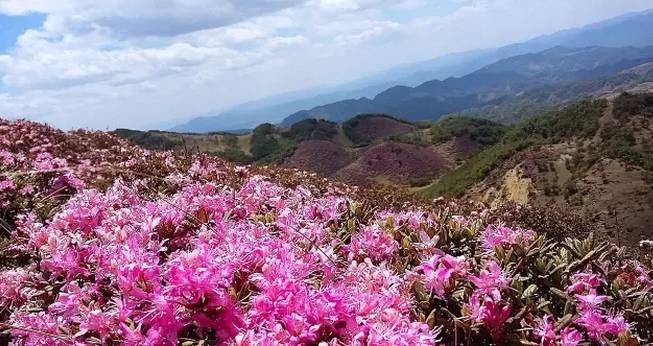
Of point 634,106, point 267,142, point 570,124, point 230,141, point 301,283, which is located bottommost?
point 267,142

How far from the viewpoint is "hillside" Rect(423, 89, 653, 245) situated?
31.0m

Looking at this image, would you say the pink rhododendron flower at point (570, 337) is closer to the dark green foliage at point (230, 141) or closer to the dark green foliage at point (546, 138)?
the dark green foliage at point (546, 138)

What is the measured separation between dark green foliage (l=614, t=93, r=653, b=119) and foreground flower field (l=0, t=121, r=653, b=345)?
4888cm

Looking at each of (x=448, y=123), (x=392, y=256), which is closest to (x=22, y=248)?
(x=392, y=256)

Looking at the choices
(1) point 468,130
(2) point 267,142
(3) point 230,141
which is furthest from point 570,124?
(2) point 267,142

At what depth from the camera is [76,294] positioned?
8.09 feet

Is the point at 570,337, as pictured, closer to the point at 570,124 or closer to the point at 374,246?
the point at 374,246

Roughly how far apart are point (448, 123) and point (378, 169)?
147 feet

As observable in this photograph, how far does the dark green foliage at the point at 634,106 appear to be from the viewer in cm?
4594

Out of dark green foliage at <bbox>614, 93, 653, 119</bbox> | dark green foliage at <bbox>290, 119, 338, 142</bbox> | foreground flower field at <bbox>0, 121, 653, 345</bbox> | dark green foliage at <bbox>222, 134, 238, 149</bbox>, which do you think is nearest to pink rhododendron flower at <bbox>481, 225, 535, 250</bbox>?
foreground flower field at <bbox>0, 121, 653, 345</bbox>

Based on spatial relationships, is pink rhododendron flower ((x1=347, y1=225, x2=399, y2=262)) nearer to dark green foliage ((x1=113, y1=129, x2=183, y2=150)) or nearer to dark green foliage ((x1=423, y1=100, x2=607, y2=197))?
dark green foliage ((x1=113, y1=129, x2=183, y2=150))

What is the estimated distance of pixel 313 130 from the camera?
121m

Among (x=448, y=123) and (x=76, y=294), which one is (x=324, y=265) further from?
(x=448, y=123)

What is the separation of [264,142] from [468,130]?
130 ft
